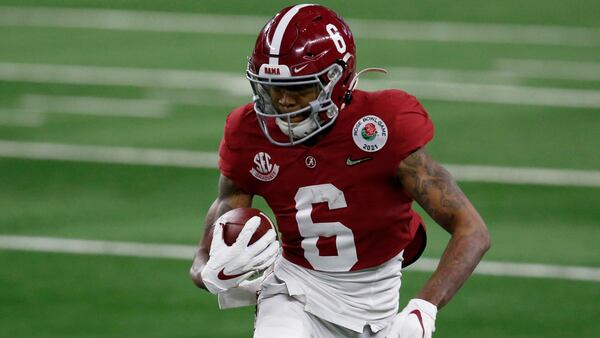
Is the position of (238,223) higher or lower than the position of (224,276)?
higher

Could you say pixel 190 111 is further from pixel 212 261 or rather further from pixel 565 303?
Answer: pixel 212 261

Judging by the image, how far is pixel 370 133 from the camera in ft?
16.5

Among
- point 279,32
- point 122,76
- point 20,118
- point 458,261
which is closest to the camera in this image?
point 458,261

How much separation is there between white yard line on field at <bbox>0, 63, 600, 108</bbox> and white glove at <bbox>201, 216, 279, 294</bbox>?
713 centimetres

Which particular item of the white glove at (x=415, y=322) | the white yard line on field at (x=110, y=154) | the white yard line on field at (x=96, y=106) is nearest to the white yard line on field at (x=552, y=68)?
the white yard line on field at (x=96, y=106)

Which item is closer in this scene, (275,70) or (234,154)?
(275,70)

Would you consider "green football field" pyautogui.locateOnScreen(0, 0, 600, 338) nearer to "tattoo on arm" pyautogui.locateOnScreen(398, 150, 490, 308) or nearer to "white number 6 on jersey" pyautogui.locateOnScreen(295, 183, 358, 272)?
"white number 6 on jersey" pyautogui.locateOnScreen(295, 183, 358, 272)

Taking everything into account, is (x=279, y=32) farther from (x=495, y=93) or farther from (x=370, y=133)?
(x=495, y=93)

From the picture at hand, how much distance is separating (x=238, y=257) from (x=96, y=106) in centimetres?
725

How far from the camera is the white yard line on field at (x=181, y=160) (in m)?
9.95

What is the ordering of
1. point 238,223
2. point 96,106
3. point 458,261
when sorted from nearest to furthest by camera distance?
point 458,261 < point 238,223 < point 96,106

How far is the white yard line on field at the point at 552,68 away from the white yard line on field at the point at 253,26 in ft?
2.23

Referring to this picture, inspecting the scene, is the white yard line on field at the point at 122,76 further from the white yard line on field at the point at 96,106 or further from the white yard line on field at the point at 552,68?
the white yard line on field at the point at 552,68

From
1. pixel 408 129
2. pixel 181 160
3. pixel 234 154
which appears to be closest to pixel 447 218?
pixel 408 129
